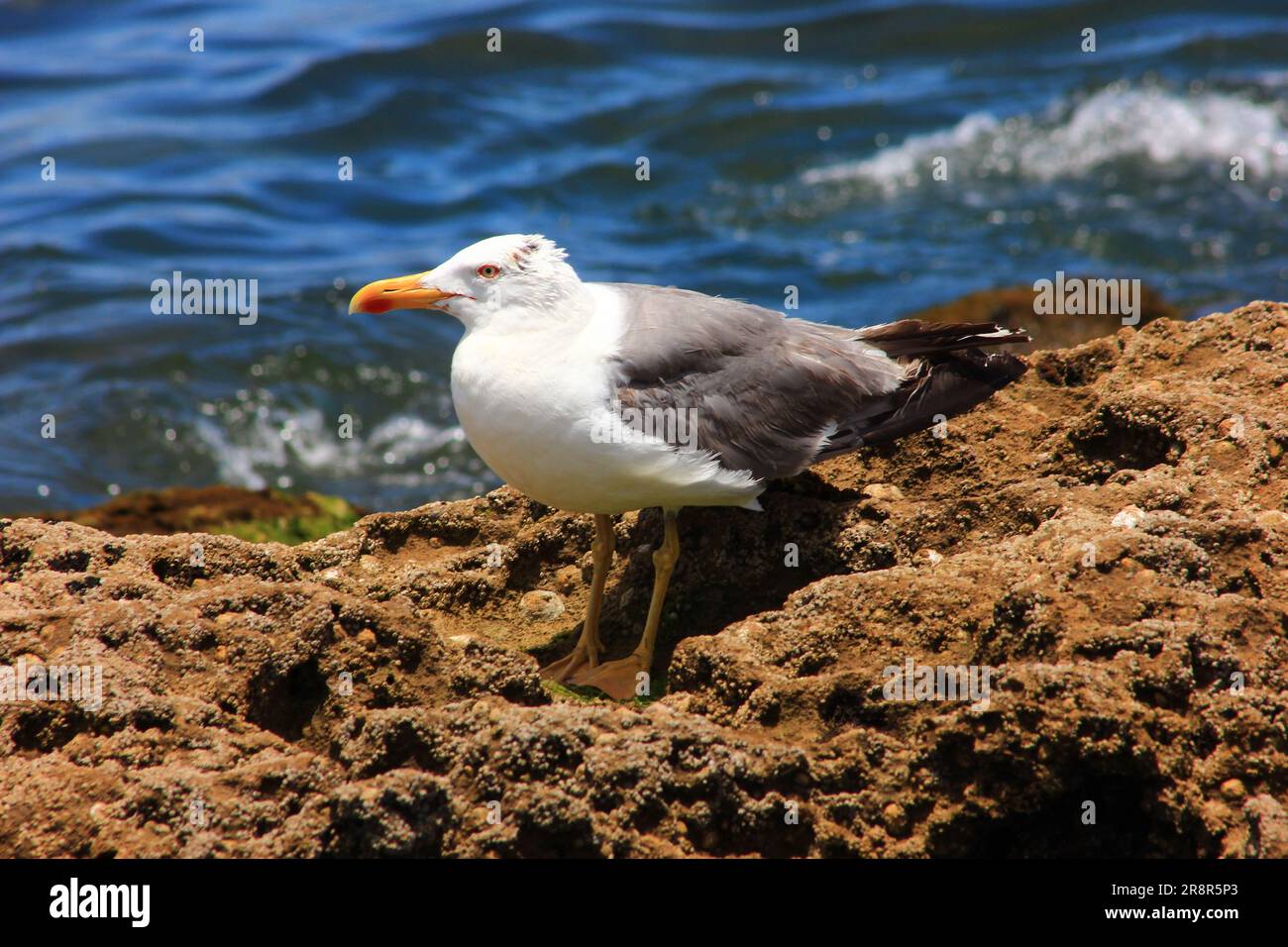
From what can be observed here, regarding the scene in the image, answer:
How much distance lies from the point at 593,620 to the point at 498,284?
159 centimetres

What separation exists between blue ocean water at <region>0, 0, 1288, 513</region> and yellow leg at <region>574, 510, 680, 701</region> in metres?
7.30

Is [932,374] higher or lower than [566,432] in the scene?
higher

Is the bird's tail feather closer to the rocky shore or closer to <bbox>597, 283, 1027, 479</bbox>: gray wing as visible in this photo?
<bbox>597, 283, 1027, 479</bbox>: gray wing

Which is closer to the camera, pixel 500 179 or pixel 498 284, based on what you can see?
pixel 498 284

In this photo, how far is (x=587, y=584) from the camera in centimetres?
683

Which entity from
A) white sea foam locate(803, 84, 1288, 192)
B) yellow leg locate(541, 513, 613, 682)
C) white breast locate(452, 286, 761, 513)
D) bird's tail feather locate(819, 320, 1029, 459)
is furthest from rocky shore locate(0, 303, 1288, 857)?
white sea foam locate(803, 84, 1288, 192)

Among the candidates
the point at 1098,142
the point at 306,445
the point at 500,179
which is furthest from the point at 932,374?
the point at 500,179

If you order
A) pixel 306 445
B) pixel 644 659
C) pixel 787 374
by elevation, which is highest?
pixel 306 445

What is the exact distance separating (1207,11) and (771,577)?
18756 mm

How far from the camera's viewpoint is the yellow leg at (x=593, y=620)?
629cm

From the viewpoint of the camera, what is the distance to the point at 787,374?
6.65 metres

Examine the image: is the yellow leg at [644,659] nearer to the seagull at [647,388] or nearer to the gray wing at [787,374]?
the seagull at [647,388]

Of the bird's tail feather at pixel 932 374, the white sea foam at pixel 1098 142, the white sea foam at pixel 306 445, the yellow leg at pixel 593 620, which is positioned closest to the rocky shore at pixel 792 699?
the yellow leg at pixel 593 620

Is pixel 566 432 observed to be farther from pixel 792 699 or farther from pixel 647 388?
pixel 792 699
